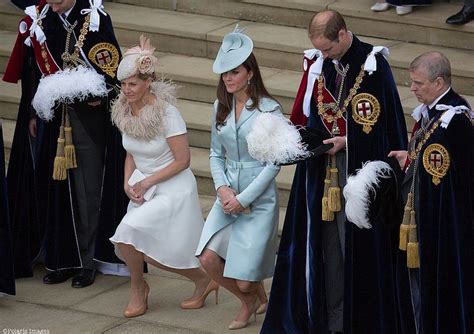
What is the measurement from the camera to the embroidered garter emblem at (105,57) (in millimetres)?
8297

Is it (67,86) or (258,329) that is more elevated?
(67,86)

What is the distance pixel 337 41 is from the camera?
22.9 feet

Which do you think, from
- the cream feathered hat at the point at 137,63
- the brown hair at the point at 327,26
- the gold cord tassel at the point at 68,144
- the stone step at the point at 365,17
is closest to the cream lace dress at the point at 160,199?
the cream feathered hat at the point at 137,63

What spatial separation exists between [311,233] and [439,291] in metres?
0.85

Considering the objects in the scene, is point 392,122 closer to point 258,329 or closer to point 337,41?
point 337,41

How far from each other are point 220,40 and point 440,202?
450 centimetres

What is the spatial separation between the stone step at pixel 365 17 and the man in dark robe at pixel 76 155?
9.68ft

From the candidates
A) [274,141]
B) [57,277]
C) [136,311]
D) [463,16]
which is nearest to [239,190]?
[274,141]

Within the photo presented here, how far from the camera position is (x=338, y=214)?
726 cm

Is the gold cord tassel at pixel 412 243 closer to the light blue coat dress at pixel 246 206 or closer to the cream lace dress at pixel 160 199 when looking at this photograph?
the light blue coat dress at pixel 246 206

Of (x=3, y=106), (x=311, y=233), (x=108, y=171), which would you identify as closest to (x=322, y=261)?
(x=311, y=233)

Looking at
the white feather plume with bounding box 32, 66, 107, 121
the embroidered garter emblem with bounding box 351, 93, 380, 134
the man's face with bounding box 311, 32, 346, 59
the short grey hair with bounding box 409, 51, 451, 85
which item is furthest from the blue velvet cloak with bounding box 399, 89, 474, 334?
the white feather plume with bounding box 32, 66, 107, 121

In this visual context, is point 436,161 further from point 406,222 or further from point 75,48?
point 75,48

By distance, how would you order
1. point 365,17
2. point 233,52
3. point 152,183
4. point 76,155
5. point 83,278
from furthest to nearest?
point 365,17 < point 83,278 < point 76,155 < point 152,183 < point 233,52
